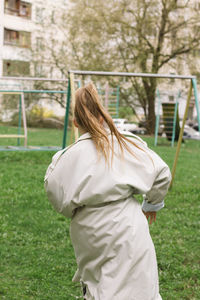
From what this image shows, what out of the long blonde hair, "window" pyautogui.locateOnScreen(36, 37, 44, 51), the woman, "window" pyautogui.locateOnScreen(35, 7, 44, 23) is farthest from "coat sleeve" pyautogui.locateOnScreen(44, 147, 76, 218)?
"window" pyautogui.locateOnScreen(35, 7, 44, 23)

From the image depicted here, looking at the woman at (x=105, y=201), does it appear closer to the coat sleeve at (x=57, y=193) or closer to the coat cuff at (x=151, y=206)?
the coat sleeve at (x=57, y=193)

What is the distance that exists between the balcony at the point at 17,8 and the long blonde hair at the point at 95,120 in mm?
38434

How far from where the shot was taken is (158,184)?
2438mm

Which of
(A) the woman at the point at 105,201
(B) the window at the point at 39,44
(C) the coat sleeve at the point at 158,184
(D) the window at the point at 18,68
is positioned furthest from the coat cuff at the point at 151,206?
(D) the window at the point at 18,68

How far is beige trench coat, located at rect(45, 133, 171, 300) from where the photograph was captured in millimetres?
2221

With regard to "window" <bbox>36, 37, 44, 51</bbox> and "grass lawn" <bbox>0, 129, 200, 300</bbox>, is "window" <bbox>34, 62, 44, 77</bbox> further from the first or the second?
"grass lawn" <bbox>0, 129, 200, 300</bbox>

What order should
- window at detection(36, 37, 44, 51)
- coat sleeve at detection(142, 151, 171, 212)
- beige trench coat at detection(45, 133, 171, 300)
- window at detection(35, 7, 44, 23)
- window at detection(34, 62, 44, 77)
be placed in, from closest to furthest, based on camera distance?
beige trench coat at detection(45, 133, 171, 300)
coat sleeve at detection(142, 151, 171, 212)
window at detection(36, 37, 44, 51)
window at detection(35, 7, 44, 23)
window at detection(34, 62, 44, 77)

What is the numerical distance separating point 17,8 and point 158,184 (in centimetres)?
3910

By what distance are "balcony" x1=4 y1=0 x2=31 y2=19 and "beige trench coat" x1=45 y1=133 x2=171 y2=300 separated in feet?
127

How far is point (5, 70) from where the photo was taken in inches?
1176

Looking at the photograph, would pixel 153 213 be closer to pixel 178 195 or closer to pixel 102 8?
pixel 178 195

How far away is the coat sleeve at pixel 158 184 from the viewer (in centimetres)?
239

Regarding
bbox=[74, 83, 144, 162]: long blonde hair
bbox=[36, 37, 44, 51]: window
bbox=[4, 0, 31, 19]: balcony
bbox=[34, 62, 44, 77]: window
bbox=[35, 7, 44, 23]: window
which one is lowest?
bbox=[34, 62, 44, 77]: window

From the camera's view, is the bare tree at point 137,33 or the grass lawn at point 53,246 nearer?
the grass lawn at point 53,246
